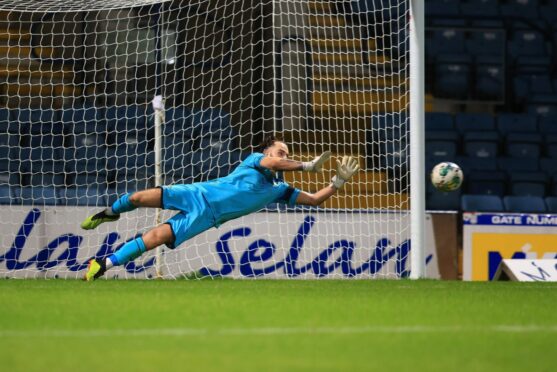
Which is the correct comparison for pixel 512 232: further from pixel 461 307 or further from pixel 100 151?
pixel 461 307

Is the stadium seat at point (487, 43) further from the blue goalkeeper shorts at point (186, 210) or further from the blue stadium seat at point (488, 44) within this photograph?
the blue goalkeeper shorts at point (186, 210)

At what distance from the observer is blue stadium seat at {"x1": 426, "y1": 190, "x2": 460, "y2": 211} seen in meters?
13.3

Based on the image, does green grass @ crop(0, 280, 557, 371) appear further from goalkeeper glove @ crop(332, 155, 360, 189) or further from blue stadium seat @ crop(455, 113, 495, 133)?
blue stadium seat @ crop(455, 113, 495, 133)

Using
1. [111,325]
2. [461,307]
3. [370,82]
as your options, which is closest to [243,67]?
[370,82]

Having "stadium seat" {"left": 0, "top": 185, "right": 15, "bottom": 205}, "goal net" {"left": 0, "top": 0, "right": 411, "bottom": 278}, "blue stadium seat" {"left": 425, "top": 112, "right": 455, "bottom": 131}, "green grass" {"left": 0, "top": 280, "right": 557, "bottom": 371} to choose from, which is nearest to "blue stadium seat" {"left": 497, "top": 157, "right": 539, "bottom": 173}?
"blue stadium seat" {"left": 425, "top": 112, "right": 455, "bottom": 131}

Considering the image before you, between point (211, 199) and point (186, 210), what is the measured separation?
0.78ft

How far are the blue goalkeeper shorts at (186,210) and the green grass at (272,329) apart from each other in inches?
52.3

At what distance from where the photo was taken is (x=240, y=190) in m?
9.31

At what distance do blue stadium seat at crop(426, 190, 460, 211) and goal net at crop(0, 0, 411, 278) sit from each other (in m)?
0.94

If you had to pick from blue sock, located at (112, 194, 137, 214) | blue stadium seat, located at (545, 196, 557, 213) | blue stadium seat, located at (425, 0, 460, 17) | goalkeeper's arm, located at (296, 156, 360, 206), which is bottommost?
blue stadium seat, located at (545, 196, 557, 213)

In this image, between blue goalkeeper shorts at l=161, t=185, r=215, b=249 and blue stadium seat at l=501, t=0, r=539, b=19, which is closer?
blue goalkeeper shorts at l=161, t=185, r=215, b=249

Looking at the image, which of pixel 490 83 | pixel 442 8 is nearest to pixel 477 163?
pixel 490 83

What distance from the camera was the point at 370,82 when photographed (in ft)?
40.2

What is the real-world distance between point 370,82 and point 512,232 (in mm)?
2309
